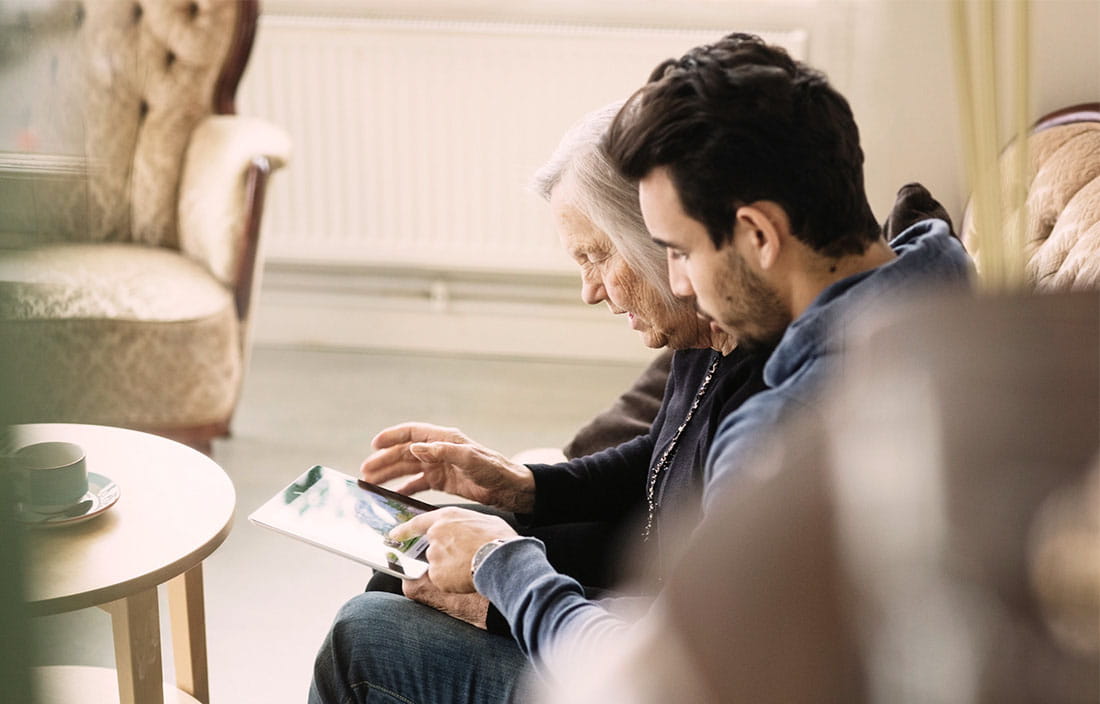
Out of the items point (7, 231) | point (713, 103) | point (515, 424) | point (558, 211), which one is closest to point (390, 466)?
point (558, 211)

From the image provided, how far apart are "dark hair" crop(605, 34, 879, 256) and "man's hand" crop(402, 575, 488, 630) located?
49 cm

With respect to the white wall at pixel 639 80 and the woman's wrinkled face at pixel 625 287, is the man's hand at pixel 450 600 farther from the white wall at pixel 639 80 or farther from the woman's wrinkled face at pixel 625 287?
the white wall at pixel 639 80

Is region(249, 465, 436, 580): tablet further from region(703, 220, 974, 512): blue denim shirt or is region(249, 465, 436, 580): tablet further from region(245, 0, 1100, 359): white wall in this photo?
region(245, 0, 1100, 359): white wall

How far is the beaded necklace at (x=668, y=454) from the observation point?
1.29 meters

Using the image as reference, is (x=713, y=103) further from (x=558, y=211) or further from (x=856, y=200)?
(x=558, y=211)

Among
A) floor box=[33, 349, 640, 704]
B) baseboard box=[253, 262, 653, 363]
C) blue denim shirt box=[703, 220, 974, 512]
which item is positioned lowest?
floor box=[33, 349, 640, 704]

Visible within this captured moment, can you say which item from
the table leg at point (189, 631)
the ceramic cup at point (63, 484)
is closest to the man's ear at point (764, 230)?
the ceramic cup at point (63, 484)

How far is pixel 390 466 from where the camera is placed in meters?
1.48

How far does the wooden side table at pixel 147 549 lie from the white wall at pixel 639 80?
162 centimetres

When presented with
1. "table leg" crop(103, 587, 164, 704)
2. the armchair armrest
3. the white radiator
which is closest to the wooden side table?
"table leg" crop(103, 587, 164, 704)

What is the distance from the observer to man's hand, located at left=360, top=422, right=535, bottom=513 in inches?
56.2

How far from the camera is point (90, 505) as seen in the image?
1.35 m

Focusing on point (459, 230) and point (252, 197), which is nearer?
point (252, 197)

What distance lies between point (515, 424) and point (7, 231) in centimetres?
248
